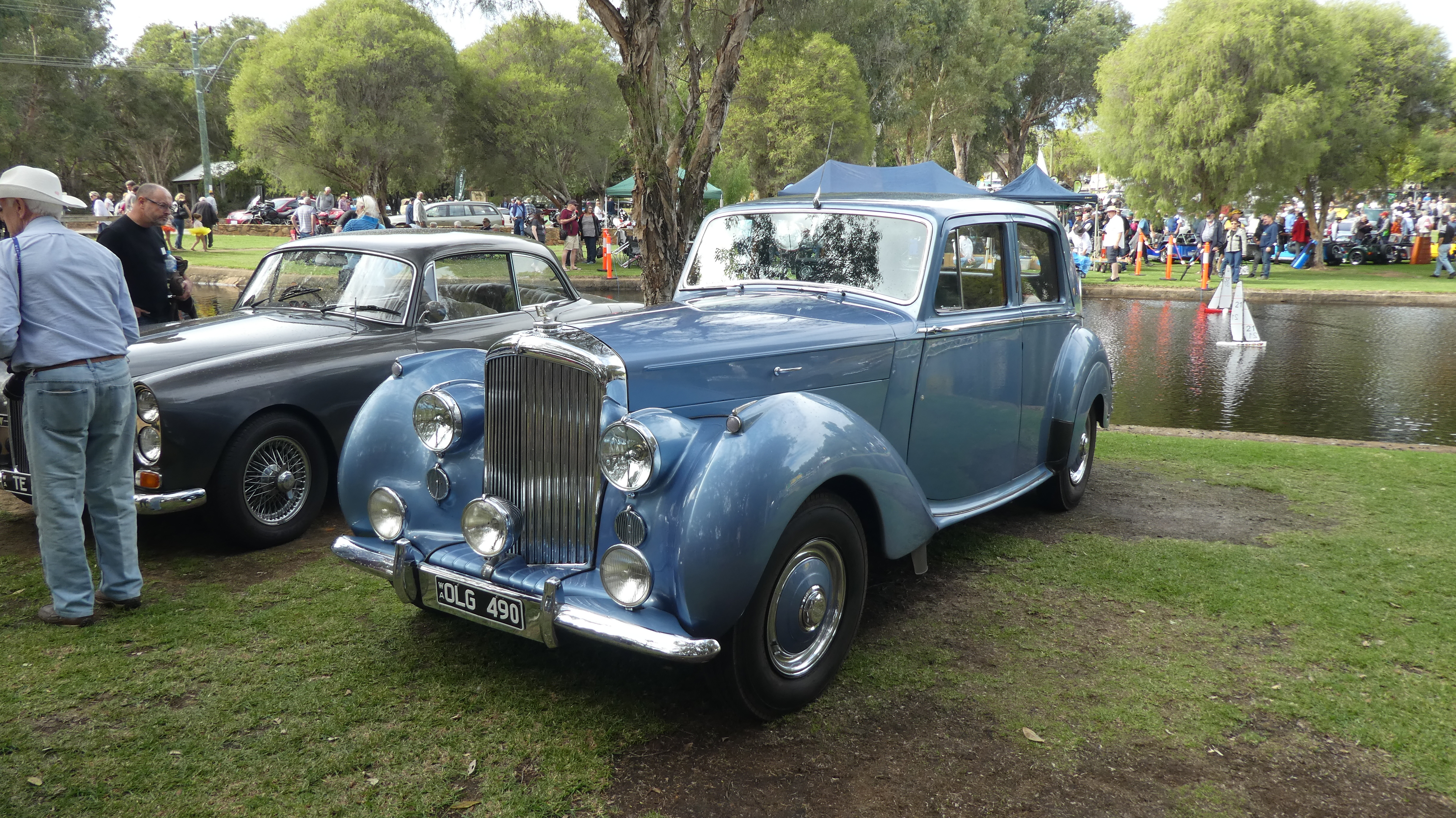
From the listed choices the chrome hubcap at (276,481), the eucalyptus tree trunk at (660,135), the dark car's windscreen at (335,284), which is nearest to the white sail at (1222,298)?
the eucalyptus tree trunk at (660,135)

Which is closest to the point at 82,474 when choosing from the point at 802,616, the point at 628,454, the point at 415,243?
the point at 628,454

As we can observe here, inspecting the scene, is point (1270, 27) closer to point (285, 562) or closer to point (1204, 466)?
point (1204, 466)

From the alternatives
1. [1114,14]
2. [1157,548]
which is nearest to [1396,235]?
[1114,14]

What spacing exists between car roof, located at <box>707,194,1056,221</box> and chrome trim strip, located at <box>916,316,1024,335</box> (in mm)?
524

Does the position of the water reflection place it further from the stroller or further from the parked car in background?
the parked car in background

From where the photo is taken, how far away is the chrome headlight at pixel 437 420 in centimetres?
377

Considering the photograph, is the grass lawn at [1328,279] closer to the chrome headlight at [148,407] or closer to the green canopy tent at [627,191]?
the green canopy tent at [627,191]

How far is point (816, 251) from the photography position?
190 inches

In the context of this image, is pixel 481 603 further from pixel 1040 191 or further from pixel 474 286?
pixel 1040 191

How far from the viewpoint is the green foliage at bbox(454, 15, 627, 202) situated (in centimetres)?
3653

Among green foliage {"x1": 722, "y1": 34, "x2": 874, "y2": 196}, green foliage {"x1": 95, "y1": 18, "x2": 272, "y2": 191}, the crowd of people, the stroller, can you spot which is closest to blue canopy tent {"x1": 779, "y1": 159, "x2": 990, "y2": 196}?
the crowd of people

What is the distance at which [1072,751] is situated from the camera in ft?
10.7

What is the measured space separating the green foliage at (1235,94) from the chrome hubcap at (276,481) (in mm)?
26433

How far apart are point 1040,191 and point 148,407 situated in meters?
24.0
